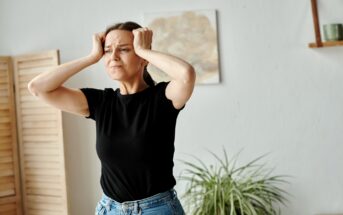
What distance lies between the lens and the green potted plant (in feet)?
11.1

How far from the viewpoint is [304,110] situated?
3.69 m

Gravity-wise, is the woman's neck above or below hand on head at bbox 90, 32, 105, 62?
below

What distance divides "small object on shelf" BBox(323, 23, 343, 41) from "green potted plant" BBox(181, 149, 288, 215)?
3.17ft

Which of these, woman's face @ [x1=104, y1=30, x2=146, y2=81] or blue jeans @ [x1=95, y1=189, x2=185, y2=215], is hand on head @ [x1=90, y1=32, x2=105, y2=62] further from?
blue jeans @ [x1=95, y1=189, x2=185, y2=215]

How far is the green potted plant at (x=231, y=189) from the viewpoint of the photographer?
11.1ft

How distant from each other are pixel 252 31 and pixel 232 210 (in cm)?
126

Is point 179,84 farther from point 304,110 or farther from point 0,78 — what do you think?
point 0,78

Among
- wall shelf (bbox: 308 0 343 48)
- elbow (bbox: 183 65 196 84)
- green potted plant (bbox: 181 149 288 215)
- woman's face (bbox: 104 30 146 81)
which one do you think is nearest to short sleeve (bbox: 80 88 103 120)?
woman's face (bbox: 104 30 146 81)

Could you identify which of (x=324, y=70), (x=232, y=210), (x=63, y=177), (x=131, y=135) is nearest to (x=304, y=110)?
(x=324, y=70)

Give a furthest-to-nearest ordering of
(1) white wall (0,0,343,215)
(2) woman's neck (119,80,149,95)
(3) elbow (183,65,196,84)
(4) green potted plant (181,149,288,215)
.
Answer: (1) white wall (0,0,343,215) < (4) green potted plant (181,149,288,215) < (2) woman's neck (119,80,149,95) < (3) elbow (183,65,196,84)

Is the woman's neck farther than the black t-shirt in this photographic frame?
Yes

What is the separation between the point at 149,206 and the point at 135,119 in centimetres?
28

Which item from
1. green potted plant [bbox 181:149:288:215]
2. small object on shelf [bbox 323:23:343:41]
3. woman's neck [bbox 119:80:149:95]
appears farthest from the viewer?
small object on shelf [bbox 323:23:343:41]

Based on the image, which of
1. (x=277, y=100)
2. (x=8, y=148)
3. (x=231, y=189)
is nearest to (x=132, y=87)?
(x=231, y=189)
